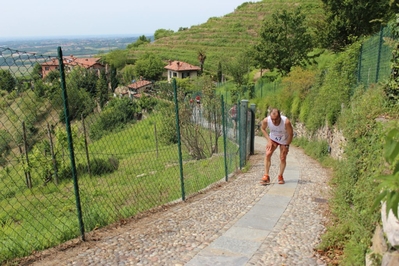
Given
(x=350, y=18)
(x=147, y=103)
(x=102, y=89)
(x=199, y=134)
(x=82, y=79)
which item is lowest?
(x=199, y=134)

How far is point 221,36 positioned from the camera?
2680 inches

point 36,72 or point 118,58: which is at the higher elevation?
point 36,72

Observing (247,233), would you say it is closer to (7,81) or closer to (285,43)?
(7,81)

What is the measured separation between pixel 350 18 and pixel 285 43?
8088mm

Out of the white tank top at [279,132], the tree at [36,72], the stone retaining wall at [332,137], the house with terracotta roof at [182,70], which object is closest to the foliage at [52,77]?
the tree at [36,72]

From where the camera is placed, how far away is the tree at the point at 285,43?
2958 cm

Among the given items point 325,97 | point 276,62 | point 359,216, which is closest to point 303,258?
point 359,216

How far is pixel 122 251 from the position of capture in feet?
14.2

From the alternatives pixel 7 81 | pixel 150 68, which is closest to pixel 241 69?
pixel 150 68

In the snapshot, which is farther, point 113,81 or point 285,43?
point 285,43

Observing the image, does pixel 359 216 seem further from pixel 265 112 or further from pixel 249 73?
pixel 249 73

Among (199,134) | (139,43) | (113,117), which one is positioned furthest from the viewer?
(139,43)

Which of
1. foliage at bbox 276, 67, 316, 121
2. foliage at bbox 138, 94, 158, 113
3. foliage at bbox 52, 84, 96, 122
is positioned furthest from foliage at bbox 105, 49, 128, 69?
foliage at bbox 52, 84, 96, 122

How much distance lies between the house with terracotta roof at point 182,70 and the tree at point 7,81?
1979 inches
